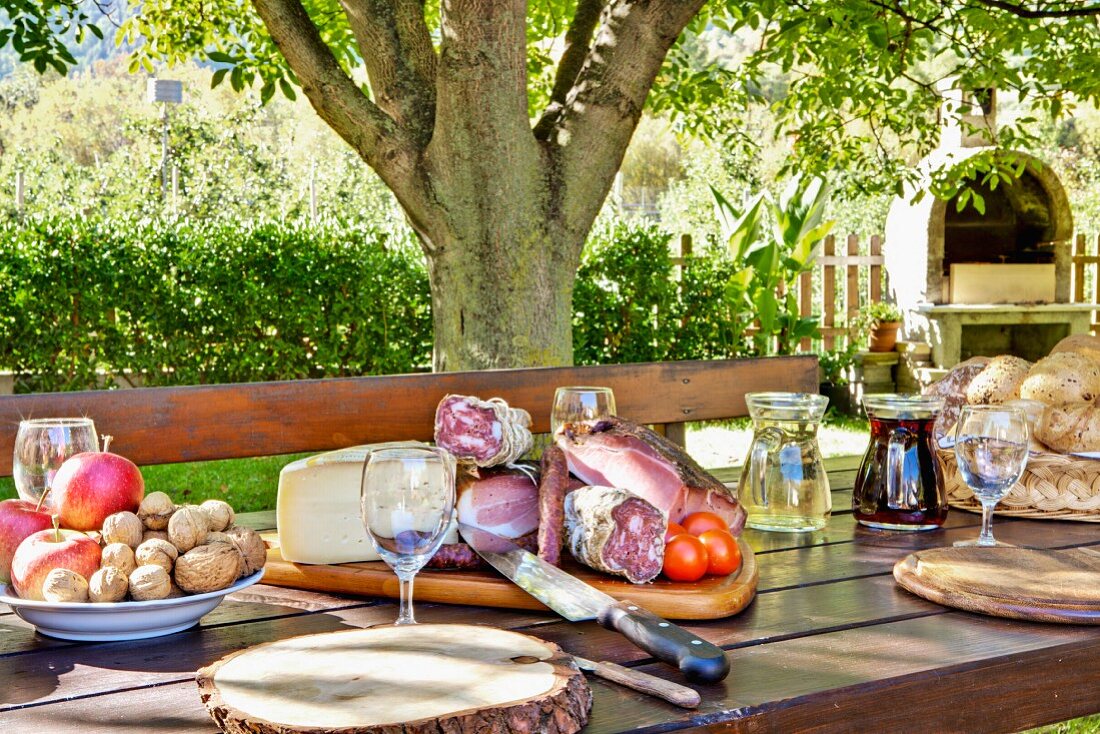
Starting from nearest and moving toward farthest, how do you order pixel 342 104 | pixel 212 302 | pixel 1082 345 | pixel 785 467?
pixel 785 467 → pixel 1082 345 → pixel 342 104 → pixel 212 302

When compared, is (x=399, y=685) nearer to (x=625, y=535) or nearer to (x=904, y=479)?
(x=625, y=535)

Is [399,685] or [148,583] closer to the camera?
[399,685]

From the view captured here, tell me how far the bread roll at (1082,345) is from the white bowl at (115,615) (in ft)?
6.07

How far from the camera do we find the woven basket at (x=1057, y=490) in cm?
214

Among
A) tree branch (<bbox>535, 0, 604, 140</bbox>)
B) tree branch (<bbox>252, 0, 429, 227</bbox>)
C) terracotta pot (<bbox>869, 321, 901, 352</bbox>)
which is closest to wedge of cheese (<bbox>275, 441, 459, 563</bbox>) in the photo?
tree branch (<bbox>252, 0, 429, 227</bbox>)

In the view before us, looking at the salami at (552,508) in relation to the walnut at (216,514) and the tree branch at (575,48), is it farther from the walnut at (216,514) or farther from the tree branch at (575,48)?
the tree branch at (575,48)

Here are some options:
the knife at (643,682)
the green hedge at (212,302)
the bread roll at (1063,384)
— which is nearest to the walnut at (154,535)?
the knife at (643,682)

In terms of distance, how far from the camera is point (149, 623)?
1.43m

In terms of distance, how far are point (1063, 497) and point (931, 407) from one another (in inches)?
15.0

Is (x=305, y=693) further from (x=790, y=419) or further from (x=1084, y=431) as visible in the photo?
(x=1084, y=431)

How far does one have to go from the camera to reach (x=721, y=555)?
1628mm

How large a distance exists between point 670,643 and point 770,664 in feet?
0.47

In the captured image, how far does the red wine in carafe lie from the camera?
2.02m

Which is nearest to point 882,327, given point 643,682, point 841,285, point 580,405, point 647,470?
point 841,285
